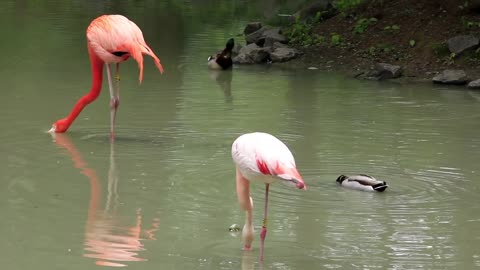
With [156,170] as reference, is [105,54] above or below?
above

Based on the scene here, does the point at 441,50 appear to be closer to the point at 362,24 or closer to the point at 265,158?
the point at 362,24

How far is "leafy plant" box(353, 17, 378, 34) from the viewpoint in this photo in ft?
52.1

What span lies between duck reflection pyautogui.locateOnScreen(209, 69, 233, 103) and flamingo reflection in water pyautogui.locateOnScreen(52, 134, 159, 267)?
4603 mm

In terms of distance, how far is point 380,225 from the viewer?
7211 millimetres

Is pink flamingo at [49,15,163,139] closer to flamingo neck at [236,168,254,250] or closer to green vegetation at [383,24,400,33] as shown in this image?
flamingo neck at [236,168,254,250]

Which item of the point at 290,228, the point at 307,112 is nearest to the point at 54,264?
the point at 290,228

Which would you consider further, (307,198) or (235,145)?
(307,198)

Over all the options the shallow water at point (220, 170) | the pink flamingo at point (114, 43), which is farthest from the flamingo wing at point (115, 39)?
the shallow water at point (220, 170)

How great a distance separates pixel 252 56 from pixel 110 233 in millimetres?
9107

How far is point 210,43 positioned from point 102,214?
36.2 ft

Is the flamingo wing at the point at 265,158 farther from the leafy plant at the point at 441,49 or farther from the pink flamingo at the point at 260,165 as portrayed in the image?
the leafy plant at the point at 441,49

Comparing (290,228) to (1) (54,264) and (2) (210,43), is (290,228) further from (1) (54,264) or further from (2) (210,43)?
(2) (210,43)

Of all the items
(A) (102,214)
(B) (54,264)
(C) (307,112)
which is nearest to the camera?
(B) (54,264)

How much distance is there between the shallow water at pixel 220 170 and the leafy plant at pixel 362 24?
139cm
